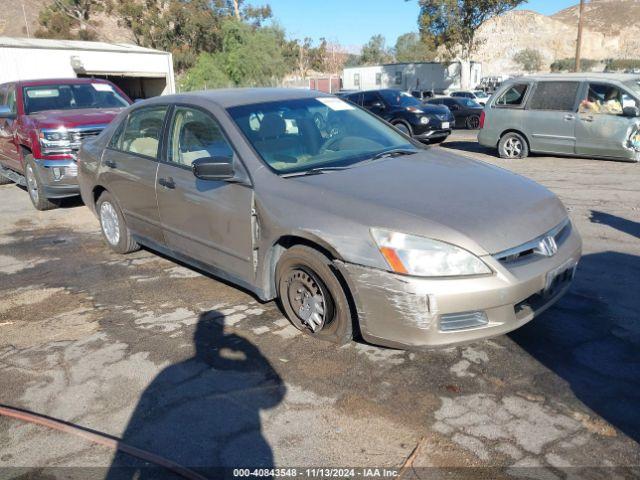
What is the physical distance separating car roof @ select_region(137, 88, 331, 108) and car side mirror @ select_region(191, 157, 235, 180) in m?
0.65

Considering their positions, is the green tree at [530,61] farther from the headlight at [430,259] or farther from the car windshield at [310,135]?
the headlight at [430,259]

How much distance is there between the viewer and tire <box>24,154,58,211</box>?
795cm

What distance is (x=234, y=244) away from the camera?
412cm

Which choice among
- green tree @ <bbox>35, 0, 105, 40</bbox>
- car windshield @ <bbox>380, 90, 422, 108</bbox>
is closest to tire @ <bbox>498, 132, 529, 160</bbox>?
car windshield @ <bbox>380, 90, 422, 108</bbox>

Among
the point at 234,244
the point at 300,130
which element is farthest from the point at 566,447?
the point at 300,130

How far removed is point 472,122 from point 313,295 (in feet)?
62.7

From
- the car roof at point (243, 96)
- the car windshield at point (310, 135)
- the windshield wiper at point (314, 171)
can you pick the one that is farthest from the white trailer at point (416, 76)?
the windshield wiper at point (314, 171)

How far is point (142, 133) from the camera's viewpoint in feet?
17.0

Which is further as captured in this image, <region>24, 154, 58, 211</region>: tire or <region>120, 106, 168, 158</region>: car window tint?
<region>24, 154, 58, 211</region>: tire

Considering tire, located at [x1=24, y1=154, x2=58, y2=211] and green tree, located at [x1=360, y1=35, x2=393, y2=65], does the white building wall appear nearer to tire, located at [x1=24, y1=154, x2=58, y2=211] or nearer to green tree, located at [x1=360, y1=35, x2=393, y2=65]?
tire, located at [x1=24, y1=154, x2=58, y2=211]

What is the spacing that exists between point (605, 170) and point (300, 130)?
24.2 feet

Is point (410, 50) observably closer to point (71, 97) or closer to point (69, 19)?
point (69, 19)

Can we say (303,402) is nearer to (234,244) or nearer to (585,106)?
(234,244)

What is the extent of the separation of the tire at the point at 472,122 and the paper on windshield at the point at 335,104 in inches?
683
